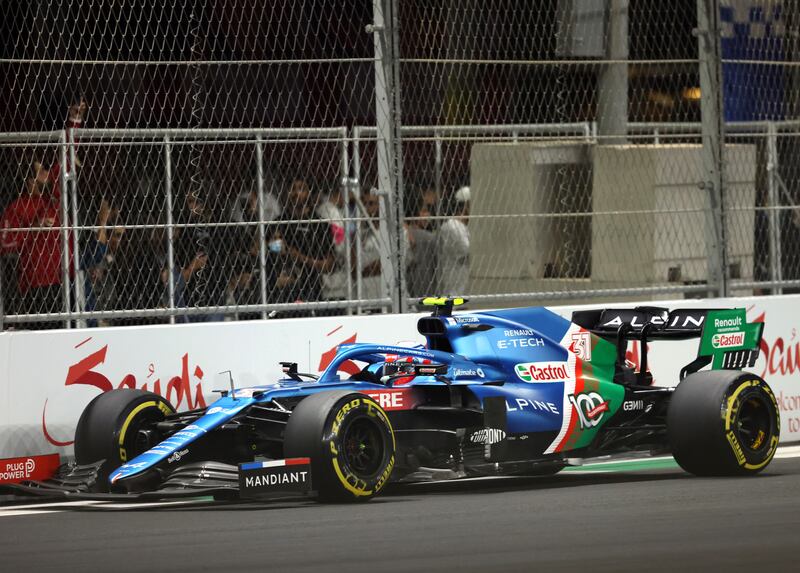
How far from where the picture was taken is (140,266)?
451 inches

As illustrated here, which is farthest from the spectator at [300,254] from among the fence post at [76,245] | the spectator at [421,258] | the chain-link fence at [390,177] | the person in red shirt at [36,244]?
the person in red shirt at [36,244]

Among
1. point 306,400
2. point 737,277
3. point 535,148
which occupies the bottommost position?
point 306,400

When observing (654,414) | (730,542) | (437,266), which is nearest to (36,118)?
(437,266)

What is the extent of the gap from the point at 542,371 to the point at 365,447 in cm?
149

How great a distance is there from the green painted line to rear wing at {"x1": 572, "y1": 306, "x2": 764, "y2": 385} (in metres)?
0.76

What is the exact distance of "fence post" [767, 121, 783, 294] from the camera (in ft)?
44.2

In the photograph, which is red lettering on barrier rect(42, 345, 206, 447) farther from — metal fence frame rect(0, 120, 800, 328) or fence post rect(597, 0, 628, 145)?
fence post rect(597, 0, 628, 145)

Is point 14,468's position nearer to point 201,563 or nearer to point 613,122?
point 201,563

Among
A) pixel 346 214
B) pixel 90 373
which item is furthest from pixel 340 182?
pixel 90 373

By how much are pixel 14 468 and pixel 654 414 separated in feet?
13.6

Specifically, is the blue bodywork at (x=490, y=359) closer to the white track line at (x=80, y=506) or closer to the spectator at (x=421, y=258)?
the white track line at (x=80, y=506)

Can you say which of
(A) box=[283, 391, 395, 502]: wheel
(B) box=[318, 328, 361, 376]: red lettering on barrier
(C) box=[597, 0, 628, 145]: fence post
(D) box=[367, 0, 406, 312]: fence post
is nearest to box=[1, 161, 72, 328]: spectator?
(B) box=[318, 328, 361, 376]: red lettering on barrier

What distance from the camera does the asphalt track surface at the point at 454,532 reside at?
7.00m

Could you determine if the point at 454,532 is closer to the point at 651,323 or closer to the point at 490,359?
the point at 490,359
